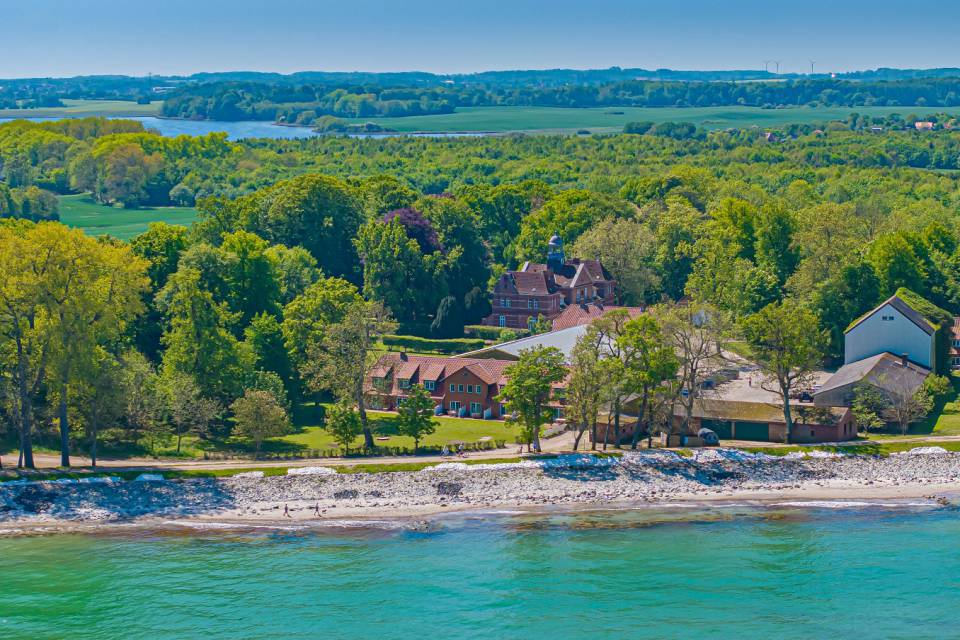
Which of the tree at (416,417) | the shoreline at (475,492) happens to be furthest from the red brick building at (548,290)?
the shoreline at (475,492)

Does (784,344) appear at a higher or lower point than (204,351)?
higher

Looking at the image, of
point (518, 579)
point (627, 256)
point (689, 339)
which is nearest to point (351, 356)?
point (689, 339)

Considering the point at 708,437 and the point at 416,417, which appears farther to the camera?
the point at 708,437

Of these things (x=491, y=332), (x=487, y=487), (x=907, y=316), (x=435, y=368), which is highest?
(x=907, y=316)

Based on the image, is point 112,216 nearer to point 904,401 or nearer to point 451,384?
point 451,384

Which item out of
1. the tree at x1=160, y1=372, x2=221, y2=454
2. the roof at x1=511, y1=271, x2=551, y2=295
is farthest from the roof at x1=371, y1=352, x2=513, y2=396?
the roof at x1=511, y1=271, x2=551, y2=295

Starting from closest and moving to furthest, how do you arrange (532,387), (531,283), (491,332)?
(532,387)
(491,332)
(531,283)

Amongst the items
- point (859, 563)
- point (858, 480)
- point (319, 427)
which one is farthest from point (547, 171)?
point (859, 563)
